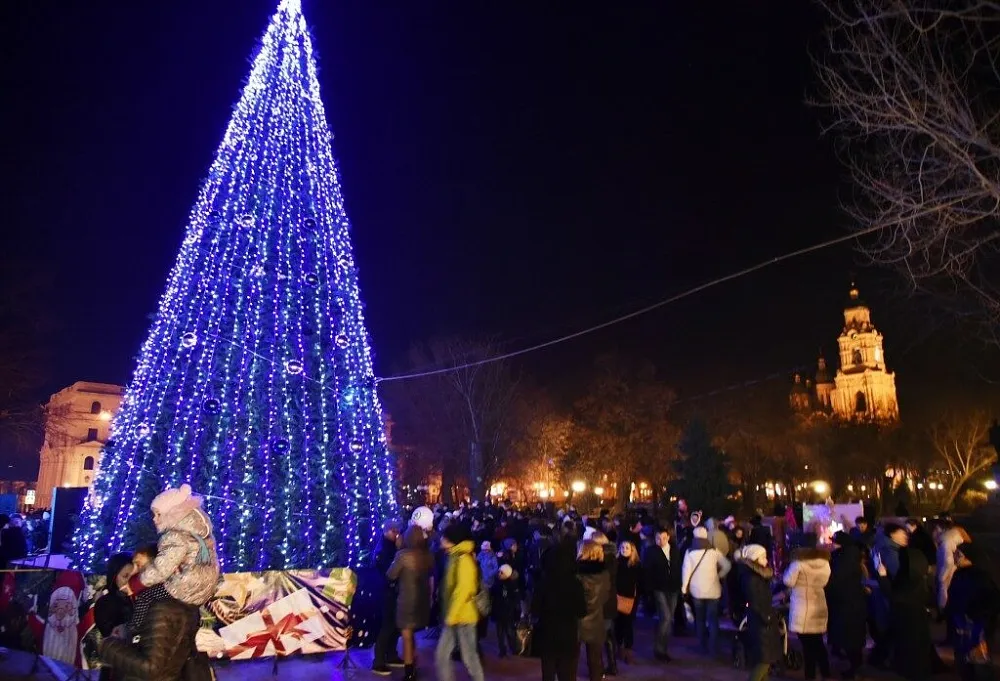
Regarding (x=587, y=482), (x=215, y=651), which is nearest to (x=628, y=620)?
(x=215, y=651)

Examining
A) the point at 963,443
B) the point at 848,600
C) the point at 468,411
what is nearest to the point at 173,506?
the point at 848,600

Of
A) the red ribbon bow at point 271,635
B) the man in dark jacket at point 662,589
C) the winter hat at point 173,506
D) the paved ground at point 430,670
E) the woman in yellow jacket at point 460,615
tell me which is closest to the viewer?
the winter hat at point 173,506

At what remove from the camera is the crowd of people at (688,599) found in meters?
6.97

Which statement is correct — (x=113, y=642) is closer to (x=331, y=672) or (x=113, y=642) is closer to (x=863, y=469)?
(x=331, y=672)

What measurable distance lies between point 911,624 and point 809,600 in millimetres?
1111

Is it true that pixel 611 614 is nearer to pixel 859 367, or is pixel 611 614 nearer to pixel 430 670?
pixel 430 670

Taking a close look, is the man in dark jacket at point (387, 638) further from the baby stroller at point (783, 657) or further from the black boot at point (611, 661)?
the baby stroller at point (783, 657)

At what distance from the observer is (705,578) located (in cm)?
944

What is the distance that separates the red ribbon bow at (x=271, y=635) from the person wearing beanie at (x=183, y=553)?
16.3 ft

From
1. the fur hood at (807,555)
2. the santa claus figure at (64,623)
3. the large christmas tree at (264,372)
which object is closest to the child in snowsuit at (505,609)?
the large christmas tree at (264,372)

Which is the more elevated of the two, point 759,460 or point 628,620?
point 759,460

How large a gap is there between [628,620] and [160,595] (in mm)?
7150

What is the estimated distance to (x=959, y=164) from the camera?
32.8ft

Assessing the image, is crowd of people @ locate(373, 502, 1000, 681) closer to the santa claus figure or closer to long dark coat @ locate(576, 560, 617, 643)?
long dark coat @ locate(576, 560, 617, 643)
